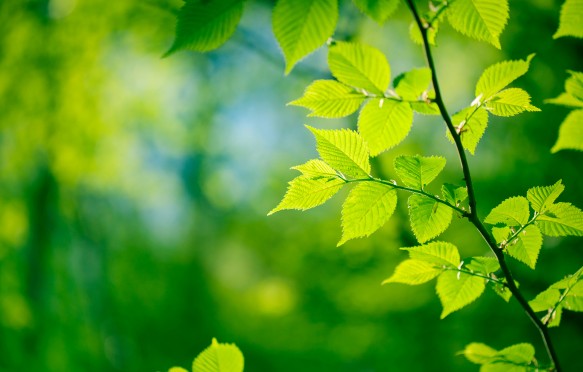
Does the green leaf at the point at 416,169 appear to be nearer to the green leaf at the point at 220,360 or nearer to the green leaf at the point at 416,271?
the green leaf at the point at 416,271

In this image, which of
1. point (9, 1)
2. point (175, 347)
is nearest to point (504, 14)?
point (9, 1)

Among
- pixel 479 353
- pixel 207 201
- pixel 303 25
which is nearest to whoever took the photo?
pixel 303 25

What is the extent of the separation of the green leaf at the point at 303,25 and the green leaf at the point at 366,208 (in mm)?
214

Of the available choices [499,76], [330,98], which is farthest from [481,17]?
[330,98]

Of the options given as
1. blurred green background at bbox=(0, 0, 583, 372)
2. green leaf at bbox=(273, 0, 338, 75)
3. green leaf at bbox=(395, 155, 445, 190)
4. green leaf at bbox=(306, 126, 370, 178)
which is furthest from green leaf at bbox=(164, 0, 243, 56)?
blurred green background at bbox=(0, 0, 583, 372)

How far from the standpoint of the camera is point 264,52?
9.52 ft

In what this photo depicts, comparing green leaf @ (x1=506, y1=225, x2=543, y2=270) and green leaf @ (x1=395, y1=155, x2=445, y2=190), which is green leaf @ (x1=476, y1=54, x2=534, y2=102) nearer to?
green leaf @ (x1=395, y1=155, x2=445, y2=190)

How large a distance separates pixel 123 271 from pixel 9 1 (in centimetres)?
389

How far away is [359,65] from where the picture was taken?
434mm

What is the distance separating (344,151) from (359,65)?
132 millimetres

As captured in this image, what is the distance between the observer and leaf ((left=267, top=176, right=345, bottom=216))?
0.53 meters

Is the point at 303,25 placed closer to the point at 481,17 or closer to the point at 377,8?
the point at 377,8

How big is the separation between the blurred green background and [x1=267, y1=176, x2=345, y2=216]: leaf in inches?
87.0

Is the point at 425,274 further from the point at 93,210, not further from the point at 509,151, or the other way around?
the point at 93,210
